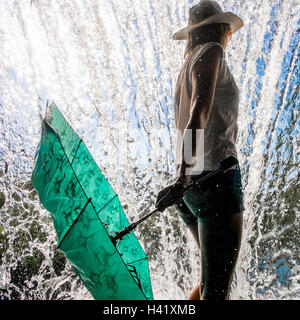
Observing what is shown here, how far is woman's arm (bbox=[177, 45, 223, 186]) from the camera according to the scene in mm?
1146

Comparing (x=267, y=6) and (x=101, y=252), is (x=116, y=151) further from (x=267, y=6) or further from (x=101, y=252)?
(x=101, y=252)

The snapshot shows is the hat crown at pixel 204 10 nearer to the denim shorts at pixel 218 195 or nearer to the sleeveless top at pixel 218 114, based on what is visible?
the sleeveless top at pixel 218 114

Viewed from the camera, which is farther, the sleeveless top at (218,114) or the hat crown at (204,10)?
the hat crown at (204,10)

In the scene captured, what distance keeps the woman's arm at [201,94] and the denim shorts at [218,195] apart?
72 millimetres

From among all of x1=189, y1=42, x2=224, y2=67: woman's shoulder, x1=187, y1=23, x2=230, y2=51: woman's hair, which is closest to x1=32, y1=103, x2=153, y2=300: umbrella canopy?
x1=189, y1=42, x2=224, y2=67: woman's shoulder

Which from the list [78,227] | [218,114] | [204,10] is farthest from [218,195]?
[204,10]

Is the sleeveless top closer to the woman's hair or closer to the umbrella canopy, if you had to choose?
the woman's hair

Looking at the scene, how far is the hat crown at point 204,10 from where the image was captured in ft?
4.51

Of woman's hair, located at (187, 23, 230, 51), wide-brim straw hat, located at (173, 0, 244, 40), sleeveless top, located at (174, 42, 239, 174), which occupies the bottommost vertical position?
sleeveless top, located at (174, 42, 239, 174)

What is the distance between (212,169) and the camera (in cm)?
119

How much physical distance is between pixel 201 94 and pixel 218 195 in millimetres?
400

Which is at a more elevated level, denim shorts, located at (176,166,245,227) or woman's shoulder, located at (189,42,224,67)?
woman's shoulder, located at (189,42,224,67)

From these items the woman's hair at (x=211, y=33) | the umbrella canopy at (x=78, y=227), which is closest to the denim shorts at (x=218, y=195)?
the umbrella canopy at (x=78, y=227)

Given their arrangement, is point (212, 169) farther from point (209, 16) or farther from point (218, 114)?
point (209, 16)
